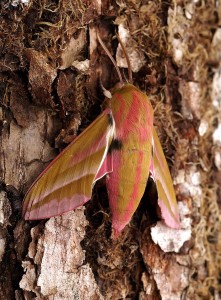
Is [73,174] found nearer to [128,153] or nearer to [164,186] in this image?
[128,153]

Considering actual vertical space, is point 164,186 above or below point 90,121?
below

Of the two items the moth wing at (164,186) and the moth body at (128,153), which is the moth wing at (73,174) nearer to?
the moth body at (128,153)

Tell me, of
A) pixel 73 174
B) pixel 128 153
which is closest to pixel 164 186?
pixel 128 153

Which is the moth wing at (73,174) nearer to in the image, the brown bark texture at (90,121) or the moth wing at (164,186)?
the brown bark texture at (90,121)

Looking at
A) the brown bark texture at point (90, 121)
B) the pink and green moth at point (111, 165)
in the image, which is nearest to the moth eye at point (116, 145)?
the pink and green moth at point (111, 165)

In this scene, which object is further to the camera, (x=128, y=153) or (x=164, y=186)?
(x=164, y=186)

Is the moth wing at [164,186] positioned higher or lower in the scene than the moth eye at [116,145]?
lower

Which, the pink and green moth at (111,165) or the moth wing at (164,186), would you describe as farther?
the moth wing at (164,186)
